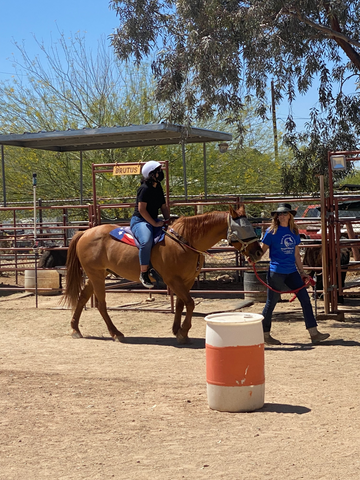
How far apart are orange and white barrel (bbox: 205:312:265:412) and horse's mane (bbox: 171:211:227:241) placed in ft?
10.5

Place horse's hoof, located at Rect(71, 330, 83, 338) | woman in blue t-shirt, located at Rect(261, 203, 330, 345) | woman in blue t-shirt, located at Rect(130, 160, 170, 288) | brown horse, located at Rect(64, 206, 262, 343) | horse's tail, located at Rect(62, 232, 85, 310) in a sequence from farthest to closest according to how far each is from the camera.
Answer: horse's tail, located at Rect(62, 232, 85, 310) < horse's hoof, located at Rect(71, 330, 83, 338) < woman in blue t-shirt, located at Rect(130, 160, 170, 288) < brown horse, located at Rect(64, 206, 262, 343) < woman in blue t-shirt, located at Rect(261, 203, 330, 345)

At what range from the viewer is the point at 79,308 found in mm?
9570

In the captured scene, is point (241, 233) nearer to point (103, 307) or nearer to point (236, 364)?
point (103, 307)

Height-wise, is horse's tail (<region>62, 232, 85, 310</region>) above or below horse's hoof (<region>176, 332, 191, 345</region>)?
above

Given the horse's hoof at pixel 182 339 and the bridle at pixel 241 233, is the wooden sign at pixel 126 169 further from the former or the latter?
the horse's hoof at pixel 182 339

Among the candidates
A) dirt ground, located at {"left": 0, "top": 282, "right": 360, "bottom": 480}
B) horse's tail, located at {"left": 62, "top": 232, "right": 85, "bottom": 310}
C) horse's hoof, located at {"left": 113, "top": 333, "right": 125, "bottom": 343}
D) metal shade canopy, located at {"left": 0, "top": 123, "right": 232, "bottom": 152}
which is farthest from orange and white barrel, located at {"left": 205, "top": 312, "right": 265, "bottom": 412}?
metal shade canopy, located at {"left": 0, "top": 123, "right": 232, "bottom": 152}

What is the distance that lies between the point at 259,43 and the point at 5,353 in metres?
6.75

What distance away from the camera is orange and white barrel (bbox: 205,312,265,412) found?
536 cm

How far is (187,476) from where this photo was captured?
13.1ft

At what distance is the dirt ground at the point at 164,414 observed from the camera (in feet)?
13.8

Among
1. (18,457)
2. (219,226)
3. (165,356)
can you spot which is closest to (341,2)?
(219,226)

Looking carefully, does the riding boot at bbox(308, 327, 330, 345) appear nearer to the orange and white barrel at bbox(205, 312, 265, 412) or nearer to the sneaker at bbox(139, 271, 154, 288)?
the sneaker at bbox(139, 271, 154, 288)

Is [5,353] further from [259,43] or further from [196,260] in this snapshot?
[259,43]

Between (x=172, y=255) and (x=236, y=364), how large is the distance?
11.4ft
